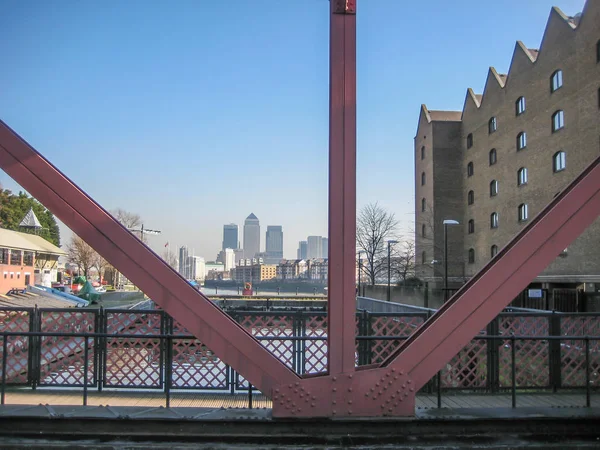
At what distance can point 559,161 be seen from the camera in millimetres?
37469

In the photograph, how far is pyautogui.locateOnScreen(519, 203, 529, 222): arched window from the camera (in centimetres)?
4191

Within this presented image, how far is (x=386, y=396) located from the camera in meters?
5.92

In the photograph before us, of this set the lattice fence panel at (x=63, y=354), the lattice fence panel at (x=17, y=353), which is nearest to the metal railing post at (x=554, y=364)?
the lattice fence panel at (x=63, y=354)

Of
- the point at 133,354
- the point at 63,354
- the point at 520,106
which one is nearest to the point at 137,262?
the point at 133,354

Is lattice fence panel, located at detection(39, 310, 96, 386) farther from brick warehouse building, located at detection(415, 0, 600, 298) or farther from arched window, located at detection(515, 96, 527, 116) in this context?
arched window, located at detection(515, 96, 527, 116)

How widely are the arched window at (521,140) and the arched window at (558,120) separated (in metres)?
4.50

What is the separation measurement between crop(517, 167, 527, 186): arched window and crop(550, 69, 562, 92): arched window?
698 centimetres

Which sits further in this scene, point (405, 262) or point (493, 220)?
point (405, 262)

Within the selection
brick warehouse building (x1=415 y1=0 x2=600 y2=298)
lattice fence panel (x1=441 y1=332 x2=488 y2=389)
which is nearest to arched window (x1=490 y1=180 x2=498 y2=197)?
brick warehouse building (x1=415 y1=0 x2=600 y2=298)

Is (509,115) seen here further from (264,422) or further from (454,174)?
(264,422)

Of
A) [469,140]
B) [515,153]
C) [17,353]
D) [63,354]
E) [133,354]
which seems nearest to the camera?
[133,354]

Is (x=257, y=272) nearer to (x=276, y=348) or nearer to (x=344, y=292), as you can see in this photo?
(x=276, y=348)

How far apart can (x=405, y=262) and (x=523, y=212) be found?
1690cm

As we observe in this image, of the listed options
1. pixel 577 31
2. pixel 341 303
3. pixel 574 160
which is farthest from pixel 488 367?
pixel 577 31
